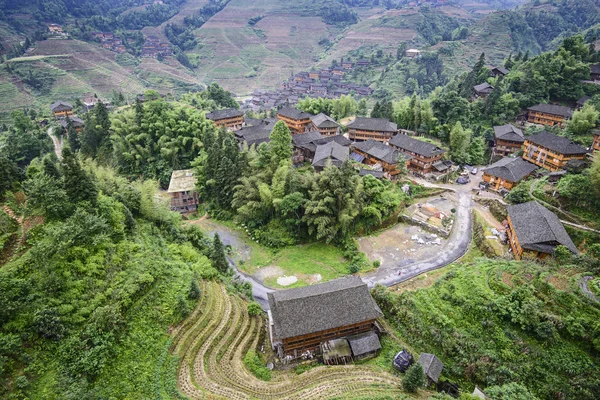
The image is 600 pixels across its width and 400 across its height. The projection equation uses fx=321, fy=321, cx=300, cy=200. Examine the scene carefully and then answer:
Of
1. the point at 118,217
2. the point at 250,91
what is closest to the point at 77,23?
the point at 250,91

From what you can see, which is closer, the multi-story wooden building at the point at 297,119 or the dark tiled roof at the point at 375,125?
the dark tiled roof at the point at 375,125

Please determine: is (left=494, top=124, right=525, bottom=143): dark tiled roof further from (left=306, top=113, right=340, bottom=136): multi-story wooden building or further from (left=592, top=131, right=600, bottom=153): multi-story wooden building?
(left=306, top=113, right=340, bottom=136): multi-story wooden building

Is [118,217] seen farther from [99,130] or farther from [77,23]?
[77,23]

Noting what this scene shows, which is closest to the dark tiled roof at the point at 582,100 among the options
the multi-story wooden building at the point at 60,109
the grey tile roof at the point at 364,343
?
the grey tile roof at the point at 364,343

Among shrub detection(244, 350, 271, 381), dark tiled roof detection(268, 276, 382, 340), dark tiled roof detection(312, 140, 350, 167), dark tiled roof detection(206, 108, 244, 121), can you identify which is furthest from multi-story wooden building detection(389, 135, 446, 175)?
shrub detection(244, 350, 271, 381)

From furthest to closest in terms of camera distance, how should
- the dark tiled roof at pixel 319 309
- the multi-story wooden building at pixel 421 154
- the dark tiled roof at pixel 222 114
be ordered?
the dark tiled roof at pixel 222 114 < the multi-story wooden building at pixel 421 154 < the dark tiled roof at pixel 319 309

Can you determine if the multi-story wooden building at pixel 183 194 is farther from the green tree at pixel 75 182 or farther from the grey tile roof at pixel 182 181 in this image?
the green tree at pixel 75 182

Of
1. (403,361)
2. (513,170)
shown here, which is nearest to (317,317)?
(403,361)
